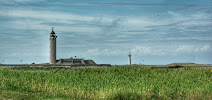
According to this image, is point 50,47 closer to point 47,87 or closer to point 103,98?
point 47,87

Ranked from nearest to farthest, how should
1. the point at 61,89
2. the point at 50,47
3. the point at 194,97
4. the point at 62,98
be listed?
the point at 62,98 < the point at 194,97 < the point at 61,89 < the point at 50,47

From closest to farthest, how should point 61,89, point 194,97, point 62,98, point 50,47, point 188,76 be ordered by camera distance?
1. point 62,98
2. point 194,97
3. point 61,89
4. point 188,76
5. point 50,47

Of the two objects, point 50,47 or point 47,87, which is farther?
point 50,47

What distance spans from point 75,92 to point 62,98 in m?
2.24

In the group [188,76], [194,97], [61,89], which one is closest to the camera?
[194,97]

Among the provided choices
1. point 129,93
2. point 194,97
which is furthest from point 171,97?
point 129,93

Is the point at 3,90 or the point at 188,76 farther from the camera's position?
the point at 188,76

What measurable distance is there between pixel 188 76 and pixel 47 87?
16491 millimetres

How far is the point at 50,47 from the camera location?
7288 cm

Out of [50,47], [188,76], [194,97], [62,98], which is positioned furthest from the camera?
[50,47]

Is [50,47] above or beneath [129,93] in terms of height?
above

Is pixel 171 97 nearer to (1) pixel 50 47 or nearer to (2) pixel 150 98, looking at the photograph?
(2) pixel 150 98

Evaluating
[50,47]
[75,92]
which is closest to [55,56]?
[50,47]

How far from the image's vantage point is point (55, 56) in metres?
72.9
